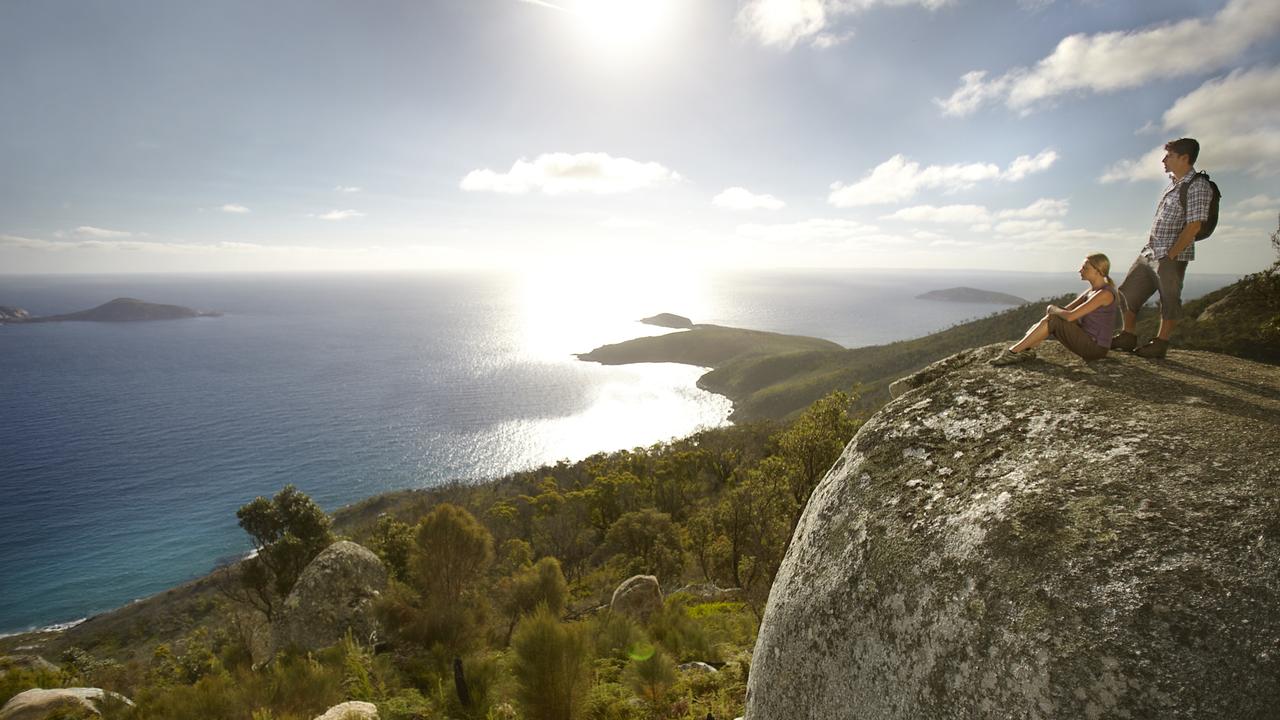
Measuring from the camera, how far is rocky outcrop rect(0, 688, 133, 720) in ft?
45.7

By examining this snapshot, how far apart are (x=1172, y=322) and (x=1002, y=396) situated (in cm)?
369

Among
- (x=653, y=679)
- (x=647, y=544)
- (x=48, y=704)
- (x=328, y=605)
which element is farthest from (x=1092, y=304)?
(x=647, y=544)

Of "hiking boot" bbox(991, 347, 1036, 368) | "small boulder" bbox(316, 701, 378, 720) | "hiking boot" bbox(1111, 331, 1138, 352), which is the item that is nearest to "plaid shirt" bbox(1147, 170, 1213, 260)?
"hiking boot" bbox(1111, 331, 1138, 352)

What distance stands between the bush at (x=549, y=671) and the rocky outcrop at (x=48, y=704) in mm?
12503

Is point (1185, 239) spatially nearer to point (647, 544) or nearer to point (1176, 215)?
point (1176, 215)

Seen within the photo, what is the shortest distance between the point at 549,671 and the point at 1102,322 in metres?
10.1

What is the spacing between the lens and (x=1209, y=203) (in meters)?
6.59

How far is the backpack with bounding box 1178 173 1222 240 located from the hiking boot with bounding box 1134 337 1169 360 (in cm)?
201

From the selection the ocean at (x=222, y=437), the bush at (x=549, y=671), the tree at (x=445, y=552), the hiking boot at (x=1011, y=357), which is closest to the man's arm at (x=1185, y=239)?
the hiking boot at (x=1011, y=357)

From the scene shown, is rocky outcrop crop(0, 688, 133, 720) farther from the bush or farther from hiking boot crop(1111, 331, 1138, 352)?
hiking boot crop(1111, 331, 1138, 352)

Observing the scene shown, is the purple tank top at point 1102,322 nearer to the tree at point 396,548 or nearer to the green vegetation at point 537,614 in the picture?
the green vegetation at point 537,614

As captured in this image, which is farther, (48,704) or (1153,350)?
(48,704)

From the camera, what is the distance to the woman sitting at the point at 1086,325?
5.63 metres

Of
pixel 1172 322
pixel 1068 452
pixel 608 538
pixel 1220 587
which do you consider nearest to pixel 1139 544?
pixel 1220 587
